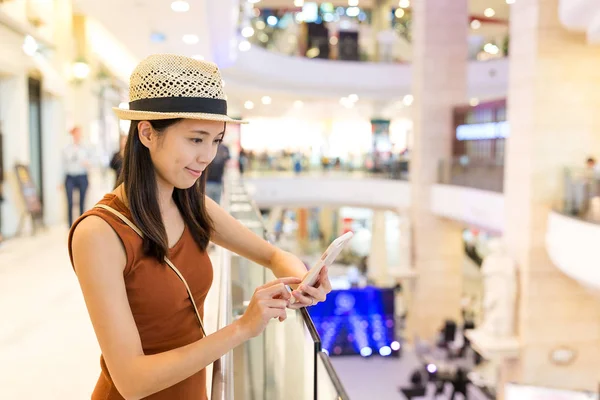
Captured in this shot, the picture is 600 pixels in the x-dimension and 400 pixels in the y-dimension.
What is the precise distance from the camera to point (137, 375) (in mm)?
1226

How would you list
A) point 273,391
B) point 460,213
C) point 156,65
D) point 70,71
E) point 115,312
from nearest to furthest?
1. point 115,312
2. point 156,65
3. point 273,391
4. point 70,71
5. point 460,213

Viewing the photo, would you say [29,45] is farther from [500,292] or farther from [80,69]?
[500,292]

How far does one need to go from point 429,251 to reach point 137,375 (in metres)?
14.6

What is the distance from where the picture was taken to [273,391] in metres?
1.96

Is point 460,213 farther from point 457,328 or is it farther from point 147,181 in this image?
point 147,181

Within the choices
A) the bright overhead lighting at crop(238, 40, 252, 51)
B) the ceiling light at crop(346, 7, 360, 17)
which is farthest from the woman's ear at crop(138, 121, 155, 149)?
the ceiling light at crop(346, 7, 360, 17)

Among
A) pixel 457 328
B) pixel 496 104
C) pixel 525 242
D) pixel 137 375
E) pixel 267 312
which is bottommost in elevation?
pixel 457 328

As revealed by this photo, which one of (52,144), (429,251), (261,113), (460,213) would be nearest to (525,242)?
(460,213)

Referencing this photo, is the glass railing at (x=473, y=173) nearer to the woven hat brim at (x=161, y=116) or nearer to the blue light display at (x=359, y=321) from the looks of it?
the blue light display at (x=359, y=321)

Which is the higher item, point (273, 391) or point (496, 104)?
point (496, 104)

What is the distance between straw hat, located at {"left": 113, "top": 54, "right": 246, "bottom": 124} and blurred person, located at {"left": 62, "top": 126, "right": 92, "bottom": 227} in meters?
6.15

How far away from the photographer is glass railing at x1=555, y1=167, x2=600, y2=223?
809cm

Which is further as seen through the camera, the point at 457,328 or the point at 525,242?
the point at 457,328

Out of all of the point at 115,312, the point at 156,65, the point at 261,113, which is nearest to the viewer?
the point at 115,312
